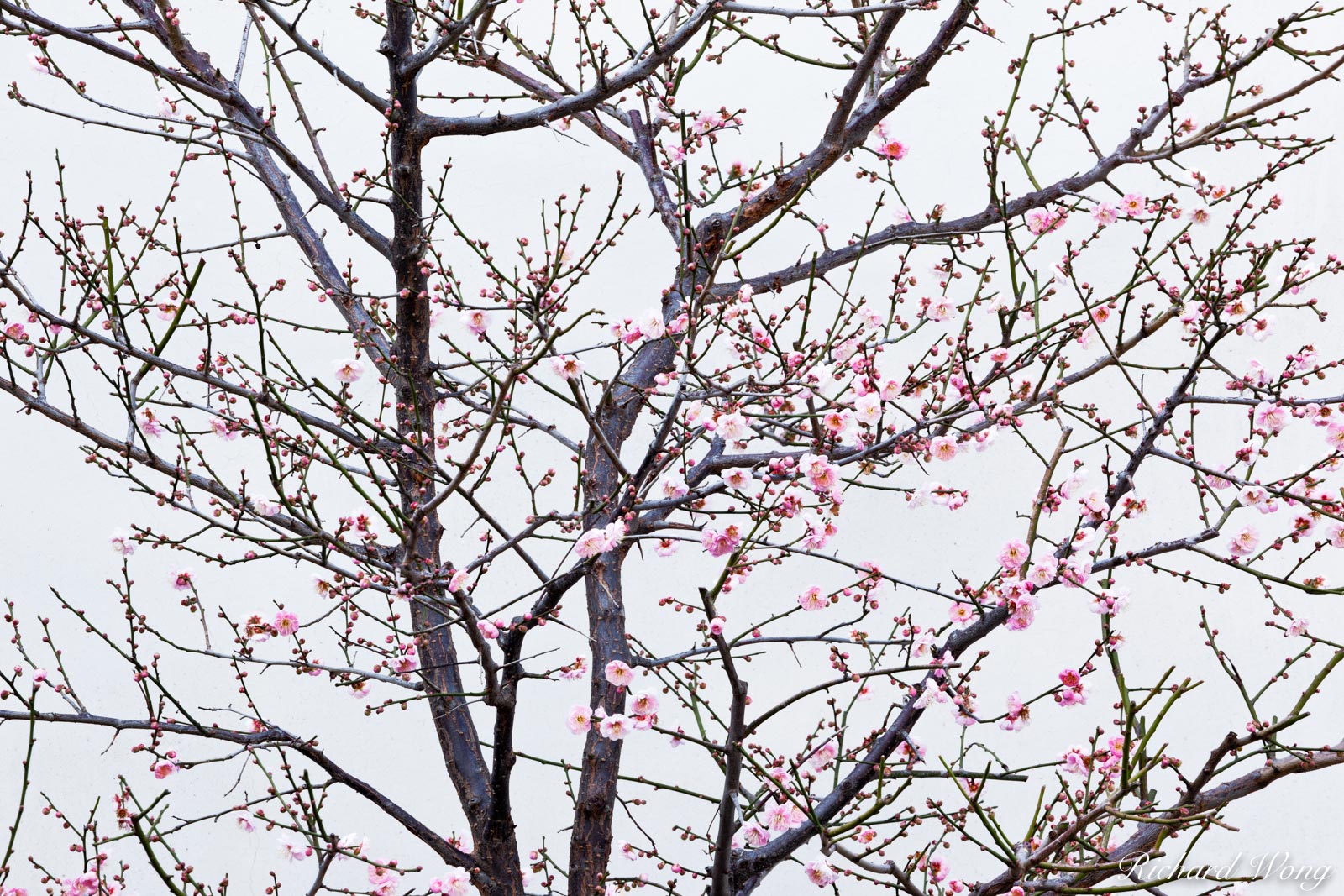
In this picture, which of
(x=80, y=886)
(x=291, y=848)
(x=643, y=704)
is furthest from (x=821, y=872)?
(x=80, y=886)

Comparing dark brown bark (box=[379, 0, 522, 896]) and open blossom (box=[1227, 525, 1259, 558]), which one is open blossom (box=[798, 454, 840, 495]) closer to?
dark brown bark (box=[379, 0, 522, 896])

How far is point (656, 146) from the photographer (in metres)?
2.70

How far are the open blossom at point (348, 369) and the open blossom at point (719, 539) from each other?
749mm

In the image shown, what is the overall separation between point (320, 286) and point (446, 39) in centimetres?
79

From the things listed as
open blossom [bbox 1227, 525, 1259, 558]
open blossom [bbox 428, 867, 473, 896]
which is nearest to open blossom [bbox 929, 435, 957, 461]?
open blossom [bbox 1227, 525, 1259, 558]

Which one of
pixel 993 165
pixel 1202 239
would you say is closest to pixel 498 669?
pixel 993 165

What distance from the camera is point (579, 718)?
2.18m

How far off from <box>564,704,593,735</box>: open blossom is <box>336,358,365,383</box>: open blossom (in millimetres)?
734

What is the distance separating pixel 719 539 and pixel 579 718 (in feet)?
1.58

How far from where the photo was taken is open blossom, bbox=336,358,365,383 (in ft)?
7.26

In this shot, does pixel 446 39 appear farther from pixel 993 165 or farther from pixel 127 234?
pixel 127 234

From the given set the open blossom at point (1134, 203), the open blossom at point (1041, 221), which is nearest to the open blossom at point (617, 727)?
the open blossom at point (1041, 221)

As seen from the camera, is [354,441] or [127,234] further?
[127,234]

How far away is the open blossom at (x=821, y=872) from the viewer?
2057mm
